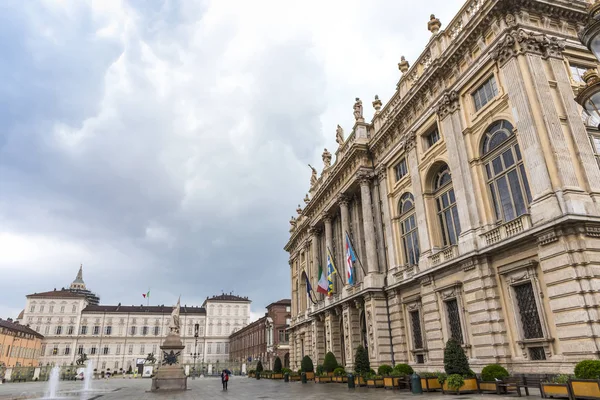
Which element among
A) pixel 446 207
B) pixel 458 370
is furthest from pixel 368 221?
pixel 458 370

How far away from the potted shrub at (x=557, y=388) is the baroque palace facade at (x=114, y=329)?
106 metres

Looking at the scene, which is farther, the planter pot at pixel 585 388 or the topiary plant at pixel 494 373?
the topiary plant at pixel 494 373

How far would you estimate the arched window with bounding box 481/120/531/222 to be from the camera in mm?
18922

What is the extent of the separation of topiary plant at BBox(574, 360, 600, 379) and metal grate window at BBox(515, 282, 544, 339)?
3823 mm

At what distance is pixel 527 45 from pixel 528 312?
1211cm

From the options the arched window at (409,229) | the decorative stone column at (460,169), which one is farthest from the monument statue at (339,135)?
the decorative stone column at (460,169)

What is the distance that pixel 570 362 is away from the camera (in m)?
14.9

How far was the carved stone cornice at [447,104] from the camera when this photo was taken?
920 inches

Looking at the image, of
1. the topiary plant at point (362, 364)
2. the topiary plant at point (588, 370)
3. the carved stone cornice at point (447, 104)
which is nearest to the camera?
the topiary plant at point (588, 370)

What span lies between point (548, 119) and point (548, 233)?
5094mm

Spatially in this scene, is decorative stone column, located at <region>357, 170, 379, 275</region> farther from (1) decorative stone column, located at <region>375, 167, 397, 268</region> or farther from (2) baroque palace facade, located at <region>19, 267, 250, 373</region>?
(2) baroque palace facade, located at <region>19, 267, 250, 373</region>

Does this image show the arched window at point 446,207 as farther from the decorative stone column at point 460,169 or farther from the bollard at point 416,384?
the bollard at point 416,384

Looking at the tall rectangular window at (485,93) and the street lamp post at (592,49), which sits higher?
the tall rectangular window at (485,93)

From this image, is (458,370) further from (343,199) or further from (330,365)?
(343,199)
